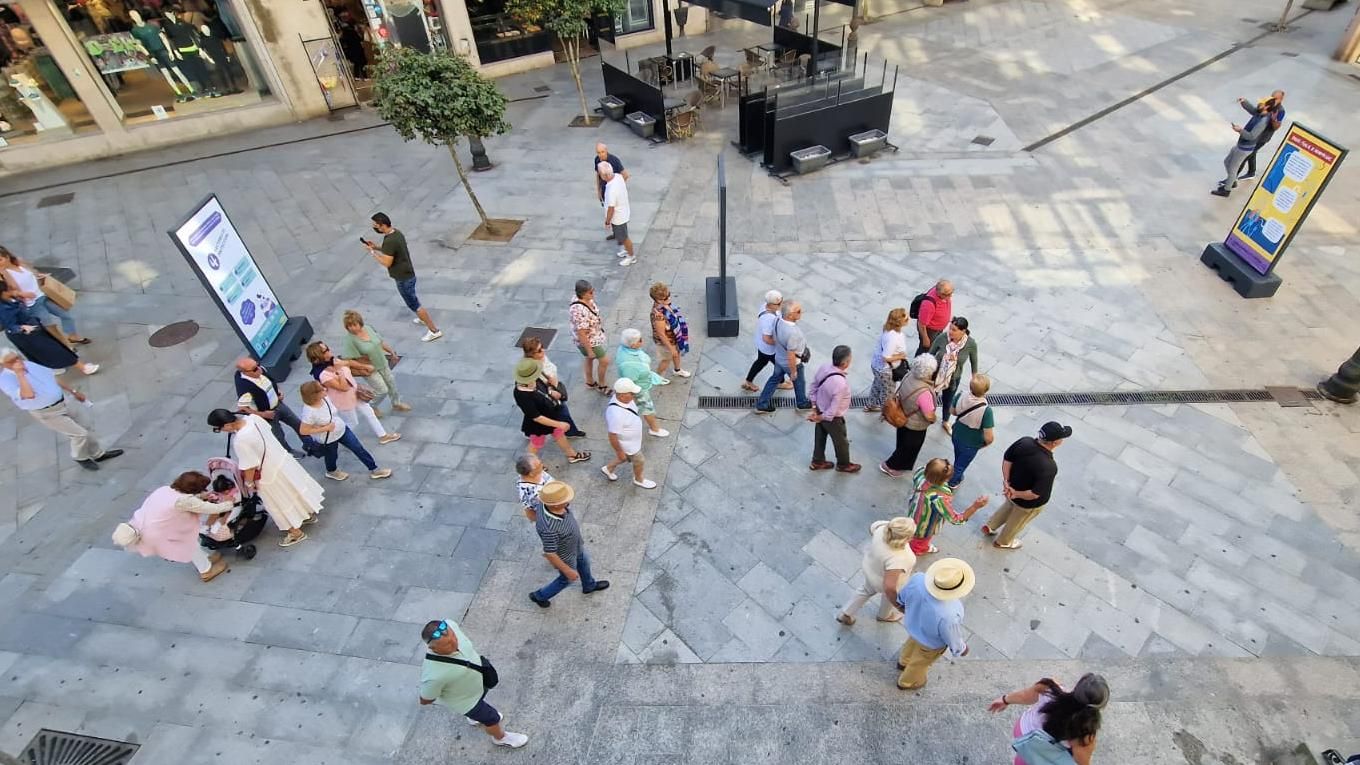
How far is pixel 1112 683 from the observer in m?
5.40

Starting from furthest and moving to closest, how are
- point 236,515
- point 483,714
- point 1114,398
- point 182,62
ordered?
point 182,62
point 1114,398
point 236,515
point 483,714

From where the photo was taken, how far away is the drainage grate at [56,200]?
13367 mm

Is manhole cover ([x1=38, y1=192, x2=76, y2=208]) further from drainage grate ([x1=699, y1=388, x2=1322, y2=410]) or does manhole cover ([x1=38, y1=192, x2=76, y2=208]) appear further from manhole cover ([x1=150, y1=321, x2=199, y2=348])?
drainage grate ([x1=699, y1=388, x2=1322, y2=410])

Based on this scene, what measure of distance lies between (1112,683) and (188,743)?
→ 753 centimetres

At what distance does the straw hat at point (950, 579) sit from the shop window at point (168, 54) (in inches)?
739

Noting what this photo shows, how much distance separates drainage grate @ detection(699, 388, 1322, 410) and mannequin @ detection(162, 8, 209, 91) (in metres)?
16.1

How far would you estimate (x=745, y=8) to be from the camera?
13.1 metres

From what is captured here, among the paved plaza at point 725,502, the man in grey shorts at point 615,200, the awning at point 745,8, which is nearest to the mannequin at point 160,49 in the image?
the paved plaza at point 725,502

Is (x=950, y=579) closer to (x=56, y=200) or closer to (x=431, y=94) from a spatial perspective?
(x=431, y=94)

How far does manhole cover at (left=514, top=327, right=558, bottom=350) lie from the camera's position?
30.0 feet

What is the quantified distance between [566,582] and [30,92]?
17794 mm

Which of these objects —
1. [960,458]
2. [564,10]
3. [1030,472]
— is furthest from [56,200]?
[1030,472]

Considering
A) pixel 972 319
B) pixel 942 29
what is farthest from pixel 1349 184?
pixel 942 29

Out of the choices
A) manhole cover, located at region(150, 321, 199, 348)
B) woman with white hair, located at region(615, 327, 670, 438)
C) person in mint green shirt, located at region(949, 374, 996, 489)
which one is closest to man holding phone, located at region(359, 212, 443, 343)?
manhole cover, located at region(150, 321, 199, 348)
